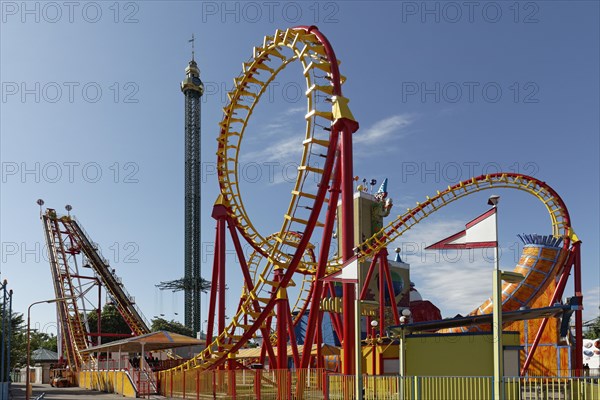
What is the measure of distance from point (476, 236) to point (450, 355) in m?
9.03

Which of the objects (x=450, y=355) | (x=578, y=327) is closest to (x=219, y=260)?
(x=450, y=355)

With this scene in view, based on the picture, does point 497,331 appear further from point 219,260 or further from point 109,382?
point 109,382

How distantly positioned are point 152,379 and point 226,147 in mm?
12203

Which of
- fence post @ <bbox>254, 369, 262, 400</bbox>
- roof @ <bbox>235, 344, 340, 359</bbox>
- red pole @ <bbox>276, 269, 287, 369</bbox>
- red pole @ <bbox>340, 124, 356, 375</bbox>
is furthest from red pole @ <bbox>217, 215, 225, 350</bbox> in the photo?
red pole @ <bbox>340, 124, 356, 375</bbox>

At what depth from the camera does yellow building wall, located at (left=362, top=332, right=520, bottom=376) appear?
21766 mm

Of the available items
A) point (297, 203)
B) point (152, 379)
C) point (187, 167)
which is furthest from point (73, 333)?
point (187, 167)

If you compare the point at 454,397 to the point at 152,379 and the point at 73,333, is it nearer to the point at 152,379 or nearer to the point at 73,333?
the point at 152,379

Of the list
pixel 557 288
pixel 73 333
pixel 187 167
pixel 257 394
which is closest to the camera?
pixel 257 394

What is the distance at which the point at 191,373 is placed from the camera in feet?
89.7

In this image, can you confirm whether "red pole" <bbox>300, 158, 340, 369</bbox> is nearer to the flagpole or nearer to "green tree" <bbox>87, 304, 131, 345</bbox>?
the flagpole

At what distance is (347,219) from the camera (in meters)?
21.7

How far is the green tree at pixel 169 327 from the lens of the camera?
9419 centimetres

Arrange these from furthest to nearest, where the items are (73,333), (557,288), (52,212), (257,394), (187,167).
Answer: (187,167), (52,212), (73,333), (557,288), (257,394)

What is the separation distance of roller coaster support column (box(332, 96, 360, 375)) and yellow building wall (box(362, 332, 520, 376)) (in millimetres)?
2167
